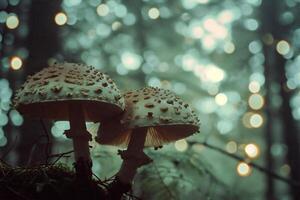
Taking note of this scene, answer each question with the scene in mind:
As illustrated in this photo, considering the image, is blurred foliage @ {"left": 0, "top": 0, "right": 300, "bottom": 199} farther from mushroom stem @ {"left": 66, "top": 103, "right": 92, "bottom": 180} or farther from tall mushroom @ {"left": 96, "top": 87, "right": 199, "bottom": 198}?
mushroom stem @ {"left": 66, "top": 103, "right": 92, "bottom": 180}

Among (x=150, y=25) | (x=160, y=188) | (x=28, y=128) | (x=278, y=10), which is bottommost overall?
(x=160, y=188)

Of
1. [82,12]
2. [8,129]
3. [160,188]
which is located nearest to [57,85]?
[160,188]

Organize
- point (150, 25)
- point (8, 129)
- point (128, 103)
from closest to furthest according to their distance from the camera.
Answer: point (128, 103) < point (8, 129) < point (150, 25)

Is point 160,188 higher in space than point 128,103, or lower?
lower

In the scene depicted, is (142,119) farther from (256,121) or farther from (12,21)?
(256,121)

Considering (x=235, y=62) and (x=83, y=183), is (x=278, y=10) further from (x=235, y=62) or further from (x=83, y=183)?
(x=83, y=183)

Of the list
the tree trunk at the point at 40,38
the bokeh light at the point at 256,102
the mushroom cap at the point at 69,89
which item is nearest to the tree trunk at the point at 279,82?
the bokeh light at the point at 256,102

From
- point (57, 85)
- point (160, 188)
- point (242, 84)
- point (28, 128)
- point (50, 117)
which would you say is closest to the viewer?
point (57, 85)
